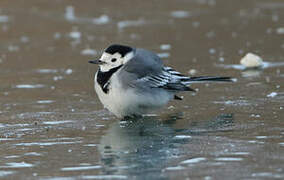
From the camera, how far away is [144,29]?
12805mm

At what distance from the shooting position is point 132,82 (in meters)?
7.23

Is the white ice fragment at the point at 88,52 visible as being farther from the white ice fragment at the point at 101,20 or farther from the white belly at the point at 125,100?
the white belly at the point at 125,100

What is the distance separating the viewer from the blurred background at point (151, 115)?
17.9 feet

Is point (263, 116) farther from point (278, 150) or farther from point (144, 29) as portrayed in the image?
point (144, 29)

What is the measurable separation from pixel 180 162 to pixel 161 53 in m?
5.66

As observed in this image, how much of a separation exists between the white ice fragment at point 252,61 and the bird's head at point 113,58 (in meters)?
2.73

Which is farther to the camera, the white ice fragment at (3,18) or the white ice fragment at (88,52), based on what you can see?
the white ice fragment at (3,18)

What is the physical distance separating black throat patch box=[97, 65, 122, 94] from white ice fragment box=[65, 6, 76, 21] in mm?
6663

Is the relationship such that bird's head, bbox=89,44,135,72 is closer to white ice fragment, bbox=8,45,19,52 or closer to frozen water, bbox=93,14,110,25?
white ice fragment, bbox=8,45,19,52

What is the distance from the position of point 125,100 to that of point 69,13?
24.4ft

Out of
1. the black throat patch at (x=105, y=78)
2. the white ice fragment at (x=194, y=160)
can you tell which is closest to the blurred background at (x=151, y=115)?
the white ice fragment at (x=194, y=160)

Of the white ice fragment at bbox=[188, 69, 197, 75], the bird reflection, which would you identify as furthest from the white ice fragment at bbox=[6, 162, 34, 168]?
the white ice fragment at bbox=[188, 69, 197, 75]

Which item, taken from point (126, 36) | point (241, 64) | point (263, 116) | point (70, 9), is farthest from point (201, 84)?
point (70, 9)

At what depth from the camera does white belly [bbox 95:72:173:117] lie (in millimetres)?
7141
